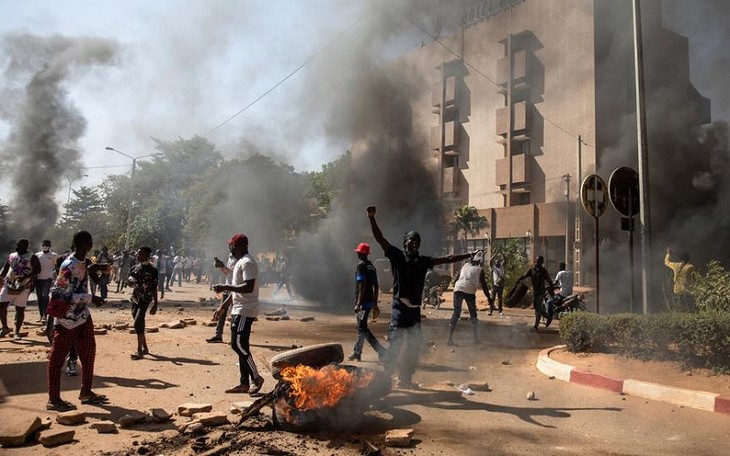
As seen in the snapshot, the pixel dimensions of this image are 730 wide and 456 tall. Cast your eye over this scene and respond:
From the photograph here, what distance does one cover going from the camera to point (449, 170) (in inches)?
1548

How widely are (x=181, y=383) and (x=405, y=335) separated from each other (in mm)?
2452

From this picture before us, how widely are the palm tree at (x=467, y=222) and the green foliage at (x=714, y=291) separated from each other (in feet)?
90.6

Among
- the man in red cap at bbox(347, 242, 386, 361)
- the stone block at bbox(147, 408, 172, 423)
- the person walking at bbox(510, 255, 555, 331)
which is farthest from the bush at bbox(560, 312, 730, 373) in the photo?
the stone block at bbox(147, 408, 172, 423)

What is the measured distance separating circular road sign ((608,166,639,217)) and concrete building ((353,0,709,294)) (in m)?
19.0

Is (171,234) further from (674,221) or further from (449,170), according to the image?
(674,221)

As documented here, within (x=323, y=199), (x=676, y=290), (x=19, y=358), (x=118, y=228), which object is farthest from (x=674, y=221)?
(x=118, y=228)

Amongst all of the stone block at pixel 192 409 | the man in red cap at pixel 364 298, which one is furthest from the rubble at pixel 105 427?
the man in red cap at pixel 364 298

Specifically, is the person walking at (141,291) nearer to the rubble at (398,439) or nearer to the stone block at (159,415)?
the stone block at (159,415)

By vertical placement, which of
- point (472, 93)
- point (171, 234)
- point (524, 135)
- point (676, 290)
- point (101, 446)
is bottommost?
point (101, 446)

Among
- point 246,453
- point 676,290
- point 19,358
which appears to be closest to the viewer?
point 246,453

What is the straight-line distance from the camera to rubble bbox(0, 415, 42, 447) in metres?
3.57

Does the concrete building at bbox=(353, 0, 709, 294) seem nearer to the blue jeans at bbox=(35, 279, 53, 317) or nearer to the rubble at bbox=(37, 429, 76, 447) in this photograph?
the blue jeans at bbox=(35, 279, 53, 317)

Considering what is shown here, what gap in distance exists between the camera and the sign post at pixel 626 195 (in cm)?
820

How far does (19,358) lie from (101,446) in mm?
3987
